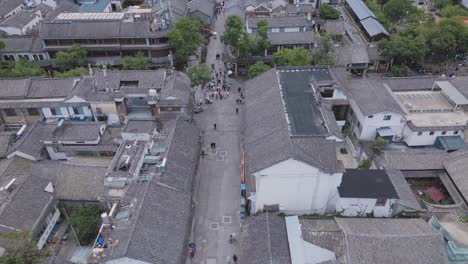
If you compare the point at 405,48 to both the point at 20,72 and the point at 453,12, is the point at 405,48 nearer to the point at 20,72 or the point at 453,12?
the point at 453,12

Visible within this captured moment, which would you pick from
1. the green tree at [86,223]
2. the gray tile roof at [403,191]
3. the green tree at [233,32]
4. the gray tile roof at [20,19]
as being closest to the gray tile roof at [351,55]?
the green tree at [233,32]

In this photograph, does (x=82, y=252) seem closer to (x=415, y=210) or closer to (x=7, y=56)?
(x=415, y=210)

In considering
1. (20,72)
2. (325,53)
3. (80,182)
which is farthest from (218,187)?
(20,72)

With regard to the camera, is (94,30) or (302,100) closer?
(302,100)

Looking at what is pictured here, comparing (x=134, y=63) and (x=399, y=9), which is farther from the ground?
(x=399, y=9)

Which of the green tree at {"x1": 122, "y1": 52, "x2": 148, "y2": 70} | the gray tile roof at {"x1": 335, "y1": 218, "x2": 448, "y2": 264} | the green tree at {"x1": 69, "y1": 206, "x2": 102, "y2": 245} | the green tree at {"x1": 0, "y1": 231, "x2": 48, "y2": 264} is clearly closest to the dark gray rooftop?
the gray tile roof at {"x1": 335, "y1": 218, "x2": 448, "y2": 264}

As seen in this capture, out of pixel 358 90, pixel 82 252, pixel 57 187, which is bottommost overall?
pixel 82 252

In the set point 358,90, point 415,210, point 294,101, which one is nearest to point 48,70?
point 294,101
